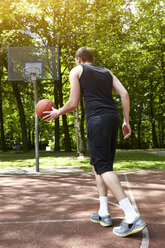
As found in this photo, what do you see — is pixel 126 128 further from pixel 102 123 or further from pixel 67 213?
pixel 67 213

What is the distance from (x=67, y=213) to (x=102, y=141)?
1.53 meters

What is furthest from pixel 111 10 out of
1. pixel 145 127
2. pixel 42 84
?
pixel 145 127

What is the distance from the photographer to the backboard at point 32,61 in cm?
1114

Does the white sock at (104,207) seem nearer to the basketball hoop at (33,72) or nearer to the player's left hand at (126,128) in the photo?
the player's left hand at (126,128)

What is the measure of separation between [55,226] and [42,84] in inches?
731

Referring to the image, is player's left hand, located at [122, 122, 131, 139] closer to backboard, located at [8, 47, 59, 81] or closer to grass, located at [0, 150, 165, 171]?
grass, located at [0, 150, 165, 171]

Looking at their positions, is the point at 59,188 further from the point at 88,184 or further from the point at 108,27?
the point at 108,27

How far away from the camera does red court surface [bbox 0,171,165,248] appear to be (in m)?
3.06

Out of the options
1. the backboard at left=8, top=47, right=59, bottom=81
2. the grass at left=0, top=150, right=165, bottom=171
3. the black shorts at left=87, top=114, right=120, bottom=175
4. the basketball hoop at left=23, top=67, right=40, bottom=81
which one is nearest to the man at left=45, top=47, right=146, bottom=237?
the black shorts at left=87, top=114, right=120, bottom=175

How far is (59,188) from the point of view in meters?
6.19

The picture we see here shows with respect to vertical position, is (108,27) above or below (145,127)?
above

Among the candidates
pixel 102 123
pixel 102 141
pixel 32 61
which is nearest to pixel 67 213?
pixel 102 141

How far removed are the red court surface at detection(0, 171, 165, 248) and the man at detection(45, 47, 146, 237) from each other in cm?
20

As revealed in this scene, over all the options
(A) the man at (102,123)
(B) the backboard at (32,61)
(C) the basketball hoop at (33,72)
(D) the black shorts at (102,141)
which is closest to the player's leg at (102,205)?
(A) the man at (102,123)
